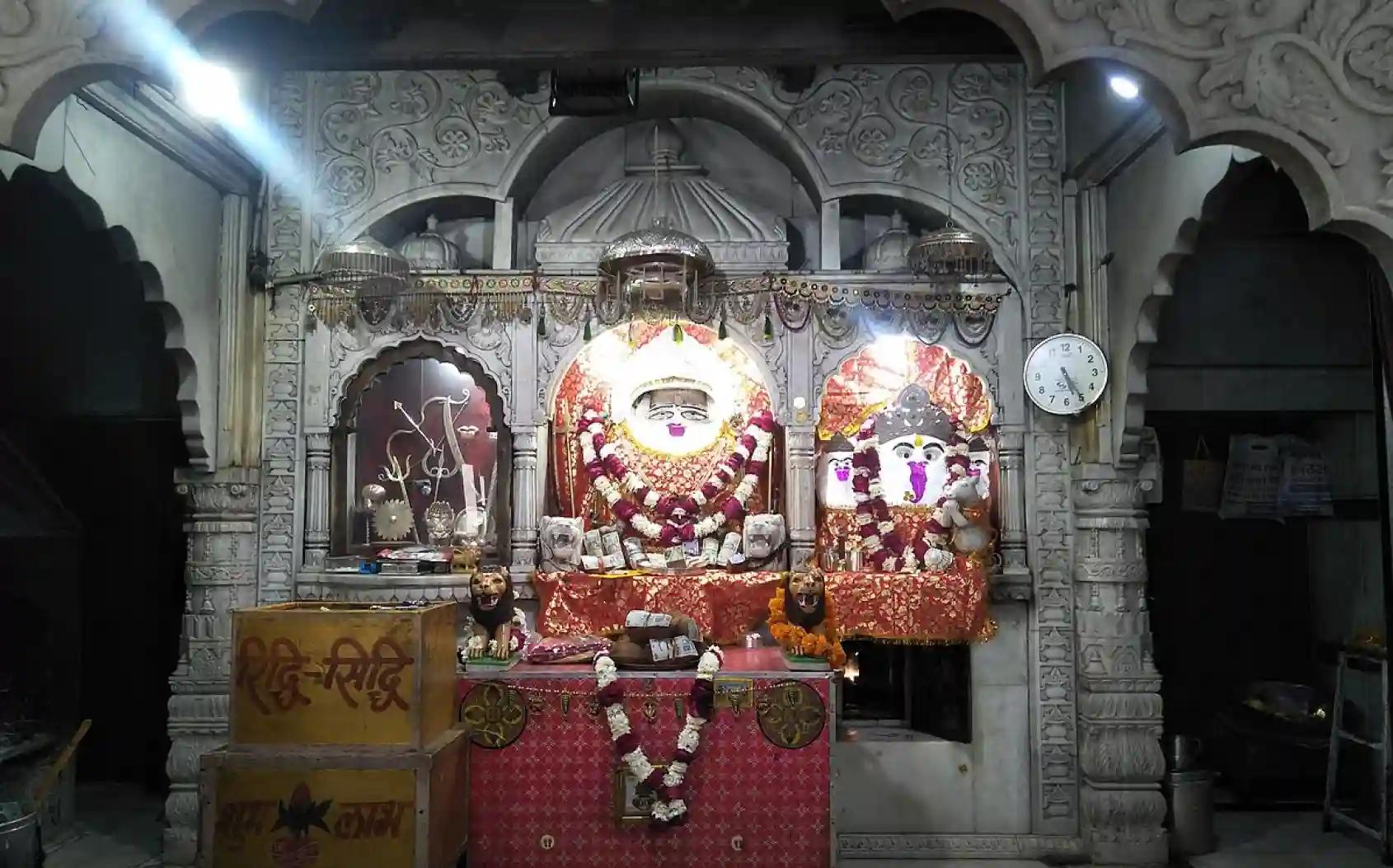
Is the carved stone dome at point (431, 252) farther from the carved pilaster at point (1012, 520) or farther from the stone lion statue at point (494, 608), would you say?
the carved pilaster at point (1012, 520)

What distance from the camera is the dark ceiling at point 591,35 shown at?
4.07 metres

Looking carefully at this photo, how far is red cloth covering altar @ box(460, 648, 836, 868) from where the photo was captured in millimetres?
5363

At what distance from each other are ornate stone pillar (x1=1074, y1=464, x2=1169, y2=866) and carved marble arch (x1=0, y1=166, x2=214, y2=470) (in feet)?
19.6

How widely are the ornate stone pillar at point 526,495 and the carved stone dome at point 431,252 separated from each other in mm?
1313

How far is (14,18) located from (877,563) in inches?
221

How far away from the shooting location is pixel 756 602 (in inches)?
267

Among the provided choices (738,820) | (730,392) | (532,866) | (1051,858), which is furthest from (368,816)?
(1051,858)

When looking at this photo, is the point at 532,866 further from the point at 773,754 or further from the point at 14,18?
the point at 14,18

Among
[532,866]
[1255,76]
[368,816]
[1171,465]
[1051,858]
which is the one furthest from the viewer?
[1171,465]

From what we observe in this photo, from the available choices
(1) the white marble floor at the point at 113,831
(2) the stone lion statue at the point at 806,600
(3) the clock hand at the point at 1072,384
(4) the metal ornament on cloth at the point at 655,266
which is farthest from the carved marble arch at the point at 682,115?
(1) the white marble floor at the point at 113,831

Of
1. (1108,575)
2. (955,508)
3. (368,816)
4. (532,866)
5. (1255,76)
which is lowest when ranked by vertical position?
(532,866)

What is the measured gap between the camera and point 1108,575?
6.67 meters

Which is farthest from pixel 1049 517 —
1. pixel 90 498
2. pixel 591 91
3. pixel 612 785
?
pixel 90 498

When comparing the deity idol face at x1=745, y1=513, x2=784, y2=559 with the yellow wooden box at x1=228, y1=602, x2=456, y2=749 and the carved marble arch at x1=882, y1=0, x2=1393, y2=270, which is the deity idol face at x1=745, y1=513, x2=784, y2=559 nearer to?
the yellow wooden box at x1=228, y1=602, x2=456, y2=749
